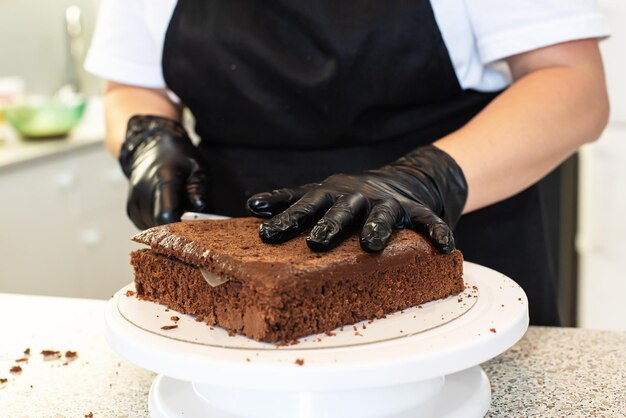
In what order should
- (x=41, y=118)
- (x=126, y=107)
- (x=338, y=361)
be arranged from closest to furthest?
(x=338, y=361) < (x=126, y=107) < (x=41, y=118)

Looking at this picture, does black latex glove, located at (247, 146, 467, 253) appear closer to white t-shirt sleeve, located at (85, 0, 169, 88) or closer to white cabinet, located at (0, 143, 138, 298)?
white t-shirt sleeve, located at (85, 0, 169, 88)

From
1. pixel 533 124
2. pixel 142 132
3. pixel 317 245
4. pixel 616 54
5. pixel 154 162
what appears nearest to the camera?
pixel 317 245

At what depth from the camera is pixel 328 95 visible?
1.31 m

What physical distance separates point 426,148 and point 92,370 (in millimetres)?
533

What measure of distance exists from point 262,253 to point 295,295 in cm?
7

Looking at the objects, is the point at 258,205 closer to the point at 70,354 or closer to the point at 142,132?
the point at 70,354

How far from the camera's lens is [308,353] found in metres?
0.76

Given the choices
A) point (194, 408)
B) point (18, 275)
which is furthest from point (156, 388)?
point (18, 275)

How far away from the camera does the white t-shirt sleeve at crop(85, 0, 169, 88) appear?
148 cm

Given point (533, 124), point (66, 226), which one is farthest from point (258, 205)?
point (66, 226)

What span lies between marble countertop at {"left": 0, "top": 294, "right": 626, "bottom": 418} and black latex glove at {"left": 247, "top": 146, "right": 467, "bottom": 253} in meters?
0.20

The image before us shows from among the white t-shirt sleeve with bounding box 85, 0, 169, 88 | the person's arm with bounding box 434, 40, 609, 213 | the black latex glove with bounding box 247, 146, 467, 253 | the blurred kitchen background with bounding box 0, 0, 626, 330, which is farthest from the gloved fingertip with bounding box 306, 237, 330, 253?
the blurred kitchen background with bounding box 0, 0, 626, 330

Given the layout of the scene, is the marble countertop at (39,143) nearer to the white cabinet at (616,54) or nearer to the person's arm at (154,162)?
the person's arm at (154,162)

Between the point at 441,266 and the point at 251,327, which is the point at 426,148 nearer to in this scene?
the point at 441,266
